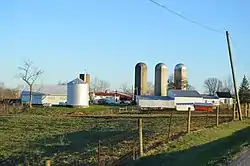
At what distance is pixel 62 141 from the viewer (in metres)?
27.8

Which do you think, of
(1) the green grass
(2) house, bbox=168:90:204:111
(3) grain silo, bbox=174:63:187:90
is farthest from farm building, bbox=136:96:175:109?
(1) the green grass

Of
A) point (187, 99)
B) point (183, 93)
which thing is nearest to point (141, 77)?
point (183, 93)

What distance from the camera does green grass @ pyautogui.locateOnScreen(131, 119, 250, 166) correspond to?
51.5 feet

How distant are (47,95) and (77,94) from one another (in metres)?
17.9

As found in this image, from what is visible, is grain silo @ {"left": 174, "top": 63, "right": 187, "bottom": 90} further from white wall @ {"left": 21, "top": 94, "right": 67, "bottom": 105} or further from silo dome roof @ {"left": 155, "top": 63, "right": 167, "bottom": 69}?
white wall @ {"left": 21, "top": 94, "right": 67, "bottom": 105}

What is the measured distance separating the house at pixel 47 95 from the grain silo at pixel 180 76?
27.6 m

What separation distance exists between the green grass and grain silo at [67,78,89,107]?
67088 millimetres

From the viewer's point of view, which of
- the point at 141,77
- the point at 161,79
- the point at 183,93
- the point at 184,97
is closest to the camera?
the point at 184,97

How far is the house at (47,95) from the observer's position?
104 m

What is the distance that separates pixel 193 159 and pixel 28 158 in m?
8.87

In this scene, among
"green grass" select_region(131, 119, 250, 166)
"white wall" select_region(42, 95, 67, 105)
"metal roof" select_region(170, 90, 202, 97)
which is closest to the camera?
"green grass" select_region(131, 119, 250, 166)

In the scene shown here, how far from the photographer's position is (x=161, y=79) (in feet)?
356

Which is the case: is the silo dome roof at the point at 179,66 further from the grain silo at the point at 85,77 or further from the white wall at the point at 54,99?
the white wall at the point at 54,99

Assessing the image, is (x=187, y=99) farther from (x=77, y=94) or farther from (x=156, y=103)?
(x=77, y=94)
